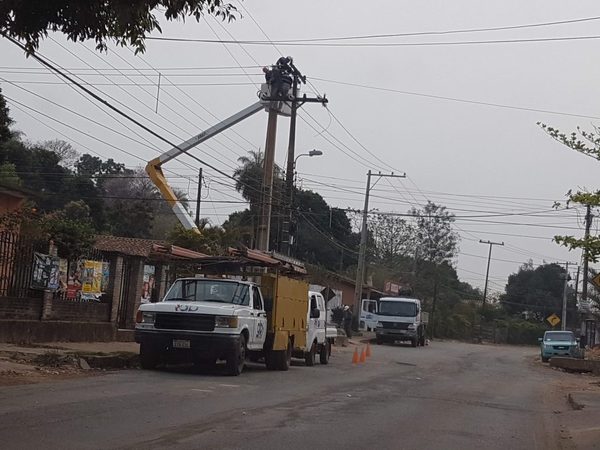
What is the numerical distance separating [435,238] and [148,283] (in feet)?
189

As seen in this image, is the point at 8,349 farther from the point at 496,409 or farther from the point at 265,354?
the point at 496,409

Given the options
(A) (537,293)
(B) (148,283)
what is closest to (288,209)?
(B) (148,283)

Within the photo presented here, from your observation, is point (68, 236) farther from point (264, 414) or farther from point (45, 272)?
point (264, 414)

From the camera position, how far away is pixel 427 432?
37.3 feet

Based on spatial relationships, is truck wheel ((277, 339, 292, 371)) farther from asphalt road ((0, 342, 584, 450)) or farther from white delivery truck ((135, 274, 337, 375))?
asphalt road ((0, 342, 584, 450))

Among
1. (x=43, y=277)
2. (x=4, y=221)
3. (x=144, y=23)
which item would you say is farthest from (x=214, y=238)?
(x=144, y=23)

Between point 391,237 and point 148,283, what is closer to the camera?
point 148,283

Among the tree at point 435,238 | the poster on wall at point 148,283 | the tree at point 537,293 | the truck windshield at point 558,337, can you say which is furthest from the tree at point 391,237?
the poster on wall at point 148,283

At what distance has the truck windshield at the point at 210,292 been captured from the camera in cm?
1814

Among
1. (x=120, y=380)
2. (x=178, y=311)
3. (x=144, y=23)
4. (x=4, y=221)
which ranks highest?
(x=144, y=23)

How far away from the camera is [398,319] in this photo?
4569cm

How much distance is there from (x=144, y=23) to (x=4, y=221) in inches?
395

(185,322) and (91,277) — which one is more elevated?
(91,277)

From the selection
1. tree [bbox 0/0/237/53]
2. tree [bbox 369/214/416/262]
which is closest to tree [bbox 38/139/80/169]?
tree [bbox 369/214/416/262]
